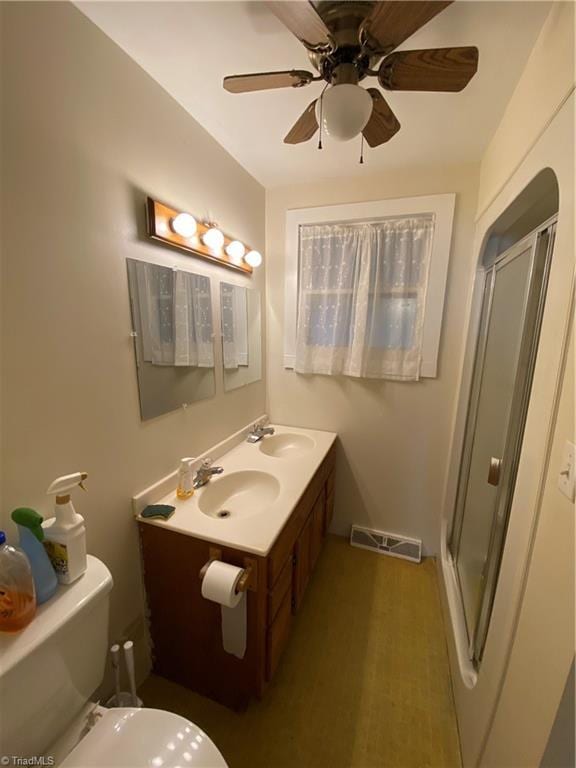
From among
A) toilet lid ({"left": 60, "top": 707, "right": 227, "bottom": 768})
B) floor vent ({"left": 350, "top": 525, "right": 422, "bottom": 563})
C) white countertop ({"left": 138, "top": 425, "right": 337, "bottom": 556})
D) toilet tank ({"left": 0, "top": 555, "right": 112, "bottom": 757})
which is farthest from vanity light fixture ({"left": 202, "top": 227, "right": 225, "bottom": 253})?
floor vent ({"left": 350, "top": 525, "right": 422, "bottom": 563})

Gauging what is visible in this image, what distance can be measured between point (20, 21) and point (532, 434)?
1.71m

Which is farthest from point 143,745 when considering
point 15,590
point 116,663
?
point 15,590

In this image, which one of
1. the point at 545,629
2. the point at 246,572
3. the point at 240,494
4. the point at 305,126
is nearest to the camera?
the point at 545,629

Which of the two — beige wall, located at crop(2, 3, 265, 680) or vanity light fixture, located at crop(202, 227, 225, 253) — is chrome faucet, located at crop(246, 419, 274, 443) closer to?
beige wall, located at crop(2, 3, 265, 680)

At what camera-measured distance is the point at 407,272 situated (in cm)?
183

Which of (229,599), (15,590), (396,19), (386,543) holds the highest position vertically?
(396,19)

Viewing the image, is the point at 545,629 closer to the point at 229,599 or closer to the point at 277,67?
the point at 229,599

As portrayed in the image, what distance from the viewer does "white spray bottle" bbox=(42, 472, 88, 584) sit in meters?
0.81

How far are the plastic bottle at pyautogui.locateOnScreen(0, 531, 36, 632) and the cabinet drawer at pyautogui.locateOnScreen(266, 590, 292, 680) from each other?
83 centimetres

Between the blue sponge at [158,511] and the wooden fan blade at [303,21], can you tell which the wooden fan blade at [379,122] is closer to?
the wooden fan blade at [303,21]

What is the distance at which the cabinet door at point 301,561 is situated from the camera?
1.42 meters

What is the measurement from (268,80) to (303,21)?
0.21 m

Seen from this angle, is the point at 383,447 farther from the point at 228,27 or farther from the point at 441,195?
the point at 228,27

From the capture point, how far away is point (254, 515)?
1222 mm
